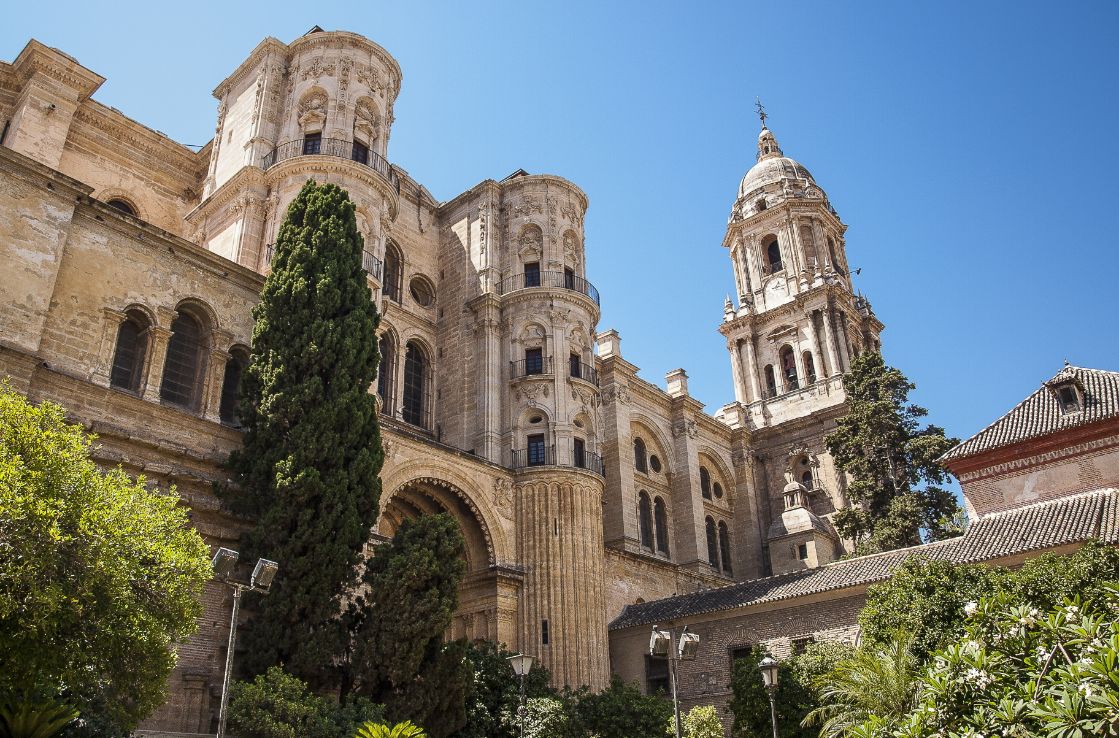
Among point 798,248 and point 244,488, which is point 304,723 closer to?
point 244,488

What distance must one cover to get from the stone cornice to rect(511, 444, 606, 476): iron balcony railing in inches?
665

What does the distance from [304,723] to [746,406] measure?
1322 inches

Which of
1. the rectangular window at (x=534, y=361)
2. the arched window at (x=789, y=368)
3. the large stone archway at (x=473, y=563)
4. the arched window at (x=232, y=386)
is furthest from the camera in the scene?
the arched window at (x=789, y=368)

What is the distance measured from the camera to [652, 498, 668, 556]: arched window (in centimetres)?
3577

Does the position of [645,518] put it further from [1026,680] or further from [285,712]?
[1026,680]

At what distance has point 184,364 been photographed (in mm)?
21703

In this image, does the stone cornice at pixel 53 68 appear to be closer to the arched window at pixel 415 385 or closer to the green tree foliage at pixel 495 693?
the arched window at pixel 415 385

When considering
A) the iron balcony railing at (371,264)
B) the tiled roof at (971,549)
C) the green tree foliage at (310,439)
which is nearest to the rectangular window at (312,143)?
the iron balcony railing at (371,264)

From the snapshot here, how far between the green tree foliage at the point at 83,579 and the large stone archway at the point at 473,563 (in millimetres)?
11127

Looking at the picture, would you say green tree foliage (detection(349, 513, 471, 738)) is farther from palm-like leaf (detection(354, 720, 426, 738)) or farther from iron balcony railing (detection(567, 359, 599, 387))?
iron balcony railing (detection(567, 359, 599, 387))

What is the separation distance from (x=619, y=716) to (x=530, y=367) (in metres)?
12.1

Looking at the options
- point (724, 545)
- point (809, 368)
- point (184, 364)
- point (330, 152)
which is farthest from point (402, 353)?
point (809, 368)

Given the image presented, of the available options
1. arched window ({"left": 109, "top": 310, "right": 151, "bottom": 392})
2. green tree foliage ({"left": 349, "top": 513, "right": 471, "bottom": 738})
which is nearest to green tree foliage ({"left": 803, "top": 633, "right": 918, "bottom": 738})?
green tree foliage ({"left": 349, "top": 513, "right": 471, "bottom": 738})

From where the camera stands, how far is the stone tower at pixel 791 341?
3847cm
